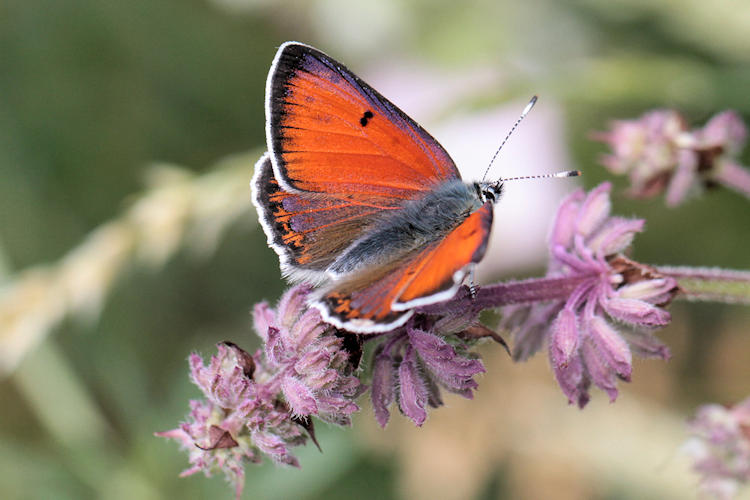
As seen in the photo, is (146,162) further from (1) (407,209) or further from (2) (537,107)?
(1) (407,209)

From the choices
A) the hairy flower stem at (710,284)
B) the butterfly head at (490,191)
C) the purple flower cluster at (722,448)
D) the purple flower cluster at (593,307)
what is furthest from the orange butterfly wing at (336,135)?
the purple flower cluster at (722,448)

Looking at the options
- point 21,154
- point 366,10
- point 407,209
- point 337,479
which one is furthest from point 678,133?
point 21,154

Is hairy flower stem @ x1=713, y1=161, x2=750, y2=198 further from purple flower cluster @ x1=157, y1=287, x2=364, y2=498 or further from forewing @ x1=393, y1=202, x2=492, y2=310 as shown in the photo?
purple flower cluster @ x1=157, y1=287, x2=364, y2=498

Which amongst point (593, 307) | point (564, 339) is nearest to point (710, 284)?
point (593, 307)

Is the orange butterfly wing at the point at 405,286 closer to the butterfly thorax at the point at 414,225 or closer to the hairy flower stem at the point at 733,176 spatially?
the butterfly thorax at the point at 414,225

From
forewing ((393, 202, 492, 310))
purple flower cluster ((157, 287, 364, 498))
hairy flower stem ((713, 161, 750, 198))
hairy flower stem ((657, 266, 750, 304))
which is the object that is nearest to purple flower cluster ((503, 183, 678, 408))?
hairy flower stem ((657, 266, 750, 304))
